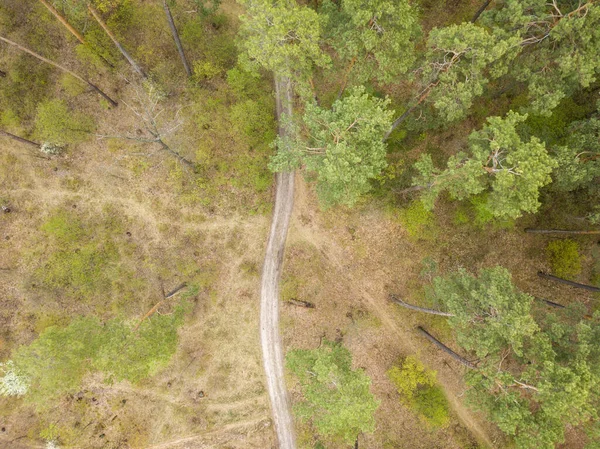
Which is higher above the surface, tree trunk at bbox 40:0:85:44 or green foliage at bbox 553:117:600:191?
green foliage at bbox 553:117:600:191

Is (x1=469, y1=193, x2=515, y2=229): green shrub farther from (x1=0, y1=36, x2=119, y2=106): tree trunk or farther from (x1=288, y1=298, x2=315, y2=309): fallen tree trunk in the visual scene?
(x1=0, y1=36, x2=119, y2=106): tree trunk

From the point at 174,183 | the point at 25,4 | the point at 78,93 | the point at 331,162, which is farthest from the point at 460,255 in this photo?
the point at 25,4

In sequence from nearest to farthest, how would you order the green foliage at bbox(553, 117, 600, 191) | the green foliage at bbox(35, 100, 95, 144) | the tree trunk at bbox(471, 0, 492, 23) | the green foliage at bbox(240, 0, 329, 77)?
the green foliage at bbox(240, 0, 329, 77) < the green foliage at bbox(553, 117, 600, 191) < the tree trunk at bbox(471, 0, 492, 23) < the green foliage at bbox(35, 100, 95, 144)

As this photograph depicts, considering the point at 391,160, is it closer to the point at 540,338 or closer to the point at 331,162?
the point at 331,162

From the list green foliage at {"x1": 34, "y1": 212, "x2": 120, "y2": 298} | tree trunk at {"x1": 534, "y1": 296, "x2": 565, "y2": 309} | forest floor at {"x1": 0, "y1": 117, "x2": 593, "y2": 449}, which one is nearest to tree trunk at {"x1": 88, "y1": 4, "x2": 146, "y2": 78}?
forest floor at {"x1": 0, "y1": 117, "x2": 593, "y2": 449}

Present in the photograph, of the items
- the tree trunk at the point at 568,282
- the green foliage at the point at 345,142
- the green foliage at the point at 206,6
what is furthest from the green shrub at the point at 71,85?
the tree trunk at the point at 568,282

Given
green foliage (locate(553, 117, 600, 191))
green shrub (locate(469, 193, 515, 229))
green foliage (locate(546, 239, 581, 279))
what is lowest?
green foliage (locate(546, 239, 581, 279))

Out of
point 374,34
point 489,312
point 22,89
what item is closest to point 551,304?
point 489,312

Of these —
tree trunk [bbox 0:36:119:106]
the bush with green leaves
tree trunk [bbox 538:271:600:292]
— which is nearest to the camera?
the bush with green leaves
